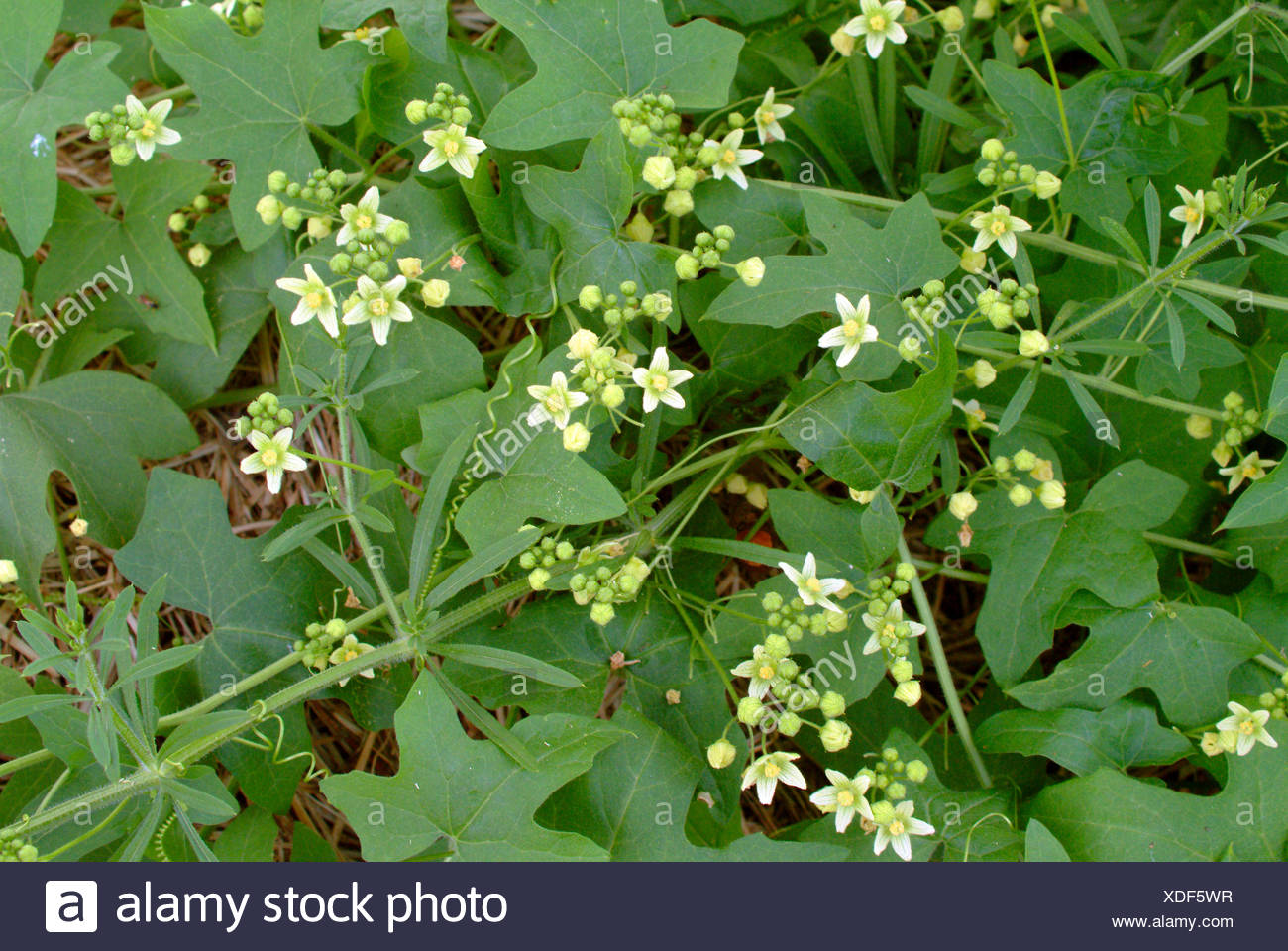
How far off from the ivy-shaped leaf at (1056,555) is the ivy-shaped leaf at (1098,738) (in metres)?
0.14

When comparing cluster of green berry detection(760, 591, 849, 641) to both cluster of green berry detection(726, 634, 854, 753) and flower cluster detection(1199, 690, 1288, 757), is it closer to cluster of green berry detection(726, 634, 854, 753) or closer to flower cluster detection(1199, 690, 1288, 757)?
cluster of green berry detection(726, 634, 854, 753)

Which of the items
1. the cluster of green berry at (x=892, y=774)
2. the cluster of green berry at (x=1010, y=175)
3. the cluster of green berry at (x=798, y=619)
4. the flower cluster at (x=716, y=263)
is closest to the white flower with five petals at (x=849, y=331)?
the flower cluster at (x=716, y=263)

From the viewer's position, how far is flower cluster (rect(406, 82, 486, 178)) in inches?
89.4

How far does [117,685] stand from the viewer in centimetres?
215

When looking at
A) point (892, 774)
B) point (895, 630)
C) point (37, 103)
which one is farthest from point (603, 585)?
point (37, 103)

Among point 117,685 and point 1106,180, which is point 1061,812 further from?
point 117,685

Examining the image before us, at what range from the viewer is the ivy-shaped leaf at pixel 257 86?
252cm

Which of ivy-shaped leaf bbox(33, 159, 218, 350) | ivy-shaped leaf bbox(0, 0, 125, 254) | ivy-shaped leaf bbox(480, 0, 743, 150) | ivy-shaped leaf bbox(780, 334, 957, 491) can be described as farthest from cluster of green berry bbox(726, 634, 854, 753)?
ivy-shaped leaf bbox(0, 0, 125, 254)

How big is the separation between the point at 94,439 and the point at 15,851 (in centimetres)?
121

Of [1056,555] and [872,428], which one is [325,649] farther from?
[1056,555]

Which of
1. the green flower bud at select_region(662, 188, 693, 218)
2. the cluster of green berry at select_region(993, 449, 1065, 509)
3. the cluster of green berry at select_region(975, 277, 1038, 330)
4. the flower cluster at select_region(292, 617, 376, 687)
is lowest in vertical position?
the flower cluster at select_region(292, 617, 376, 687)

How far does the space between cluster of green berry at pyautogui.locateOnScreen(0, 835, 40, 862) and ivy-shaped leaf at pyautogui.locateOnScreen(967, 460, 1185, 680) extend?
2196 mm

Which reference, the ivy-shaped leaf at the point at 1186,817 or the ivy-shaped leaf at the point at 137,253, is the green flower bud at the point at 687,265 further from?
the ivy-shaped leaf at the point at 1186,817
